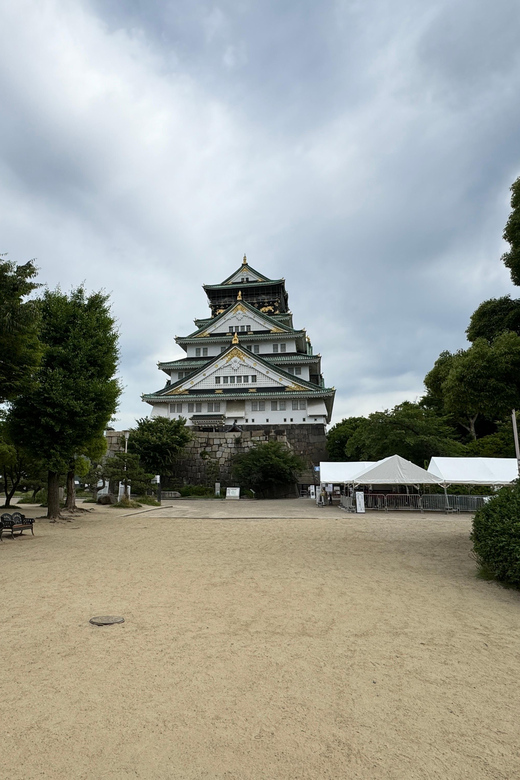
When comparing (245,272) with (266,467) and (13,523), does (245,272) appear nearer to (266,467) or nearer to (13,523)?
(266,467)

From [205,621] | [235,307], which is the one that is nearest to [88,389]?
[205,621]

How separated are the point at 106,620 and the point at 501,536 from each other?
6027 mm

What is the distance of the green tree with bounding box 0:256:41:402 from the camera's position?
1082 centimetres

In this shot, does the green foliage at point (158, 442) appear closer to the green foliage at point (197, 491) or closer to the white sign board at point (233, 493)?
the green foliage at point (197, 491)

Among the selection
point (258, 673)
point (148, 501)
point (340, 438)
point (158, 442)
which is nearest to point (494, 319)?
point (258, 673)

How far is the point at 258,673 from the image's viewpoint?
4039 mm

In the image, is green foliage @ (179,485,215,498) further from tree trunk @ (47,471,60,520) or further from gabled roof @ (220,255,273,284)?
gabled roof @ (220,255,273,284)

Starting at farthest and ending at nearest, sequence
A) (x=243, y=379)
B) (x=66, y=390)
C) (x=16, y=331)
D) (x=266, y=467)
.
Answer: (x=243, y=379) < (x=266, y=467) < (x=66, y=390) < (x=16, y=331)

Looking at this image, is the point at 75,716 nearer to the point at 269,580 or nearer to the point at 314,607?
the point at 314,607

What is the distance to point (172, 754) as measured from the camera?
2842 mm

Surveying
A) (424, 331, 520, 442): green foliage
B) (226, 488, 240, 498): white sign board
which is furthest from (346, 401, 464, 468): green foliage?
(424, 331, 520, 442): green foliage

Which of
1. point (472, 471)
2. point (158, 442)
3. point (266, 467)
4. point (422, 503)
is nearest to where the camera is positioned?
point (472, 471)

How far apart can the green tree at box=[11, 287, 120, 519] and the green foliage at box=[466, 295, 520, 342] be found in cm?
1148

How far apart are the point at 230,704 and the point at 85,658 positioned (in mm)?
1661
